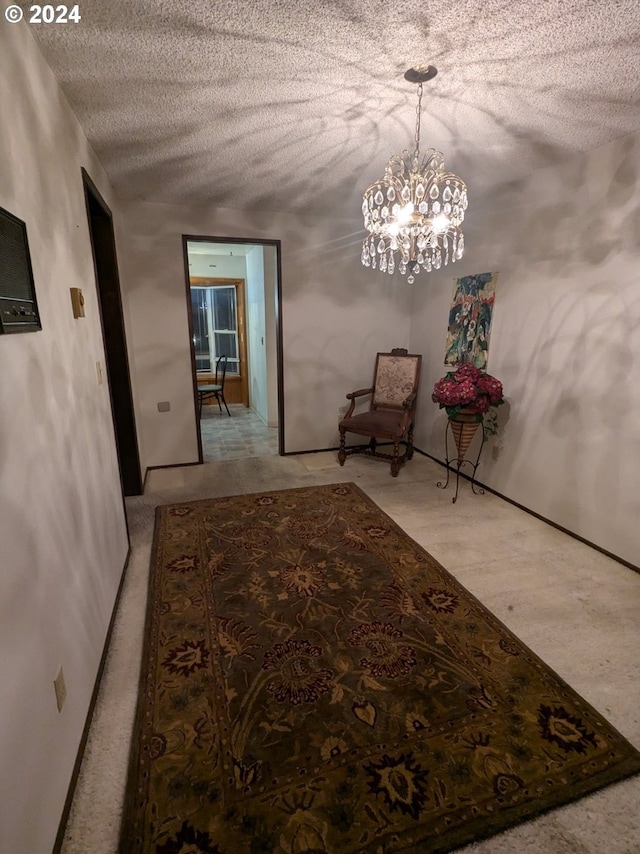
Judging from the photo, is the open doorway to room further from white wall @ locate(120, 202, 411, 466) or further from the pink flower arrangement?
the pink flower arrangement

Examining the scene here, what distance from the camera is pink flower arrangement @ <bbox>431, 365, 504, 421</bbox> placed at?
9.45ft

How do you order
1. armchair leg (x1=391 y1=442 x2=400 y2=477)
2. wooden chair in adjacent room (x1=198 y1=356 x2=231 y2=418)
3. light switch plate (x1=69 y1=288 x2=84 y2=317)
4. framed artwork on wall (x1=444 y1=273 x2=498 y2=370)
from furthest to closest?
1. wooden chair in adjacent room (x1=198 y1=356 x2=231 y2=418)
2. armchair leg (x1=391 y1=442 x2=400 y2=477)
3. framed artwork on wall (x1=444 y1=273 x2=498 y2=370)
4. light switch plate (x1=69 y1=288 x2=84 y2=317)

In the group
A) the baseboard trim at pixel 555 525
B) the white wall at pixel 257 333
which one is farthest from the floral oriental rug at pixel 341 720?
the white wall at pixel 257 333

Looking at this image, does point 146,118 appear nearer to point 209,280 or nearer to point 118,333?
point 118,333

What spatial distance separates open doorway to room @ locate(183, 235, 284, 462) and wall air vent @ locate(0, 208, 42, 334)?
2645 mm

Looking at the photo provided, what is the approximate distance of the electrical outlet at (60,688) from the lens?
1168 mm

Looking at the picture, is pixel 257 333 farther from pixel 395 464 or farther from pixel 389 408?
pixel 395 464

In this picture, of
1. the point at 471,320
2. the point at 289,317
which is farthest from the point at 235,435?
the point at 471,320

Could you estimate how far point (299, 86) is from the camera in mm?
1787

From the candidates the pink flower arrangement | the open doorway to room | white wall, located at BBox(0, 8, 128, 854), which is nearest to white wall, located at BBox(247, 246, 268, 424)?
the open doorway to room

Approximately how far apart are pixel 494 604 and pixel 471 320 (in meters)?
2.43

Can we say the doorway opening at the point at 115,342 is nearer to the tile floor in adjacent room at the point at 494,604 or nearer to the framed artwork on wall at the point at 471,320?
the tile floor in adjacent room at the point at 494,604

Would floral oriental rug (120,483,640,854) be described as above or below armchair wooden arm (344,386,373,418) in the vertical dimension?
below

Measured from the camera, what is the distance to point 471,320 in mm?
3504
